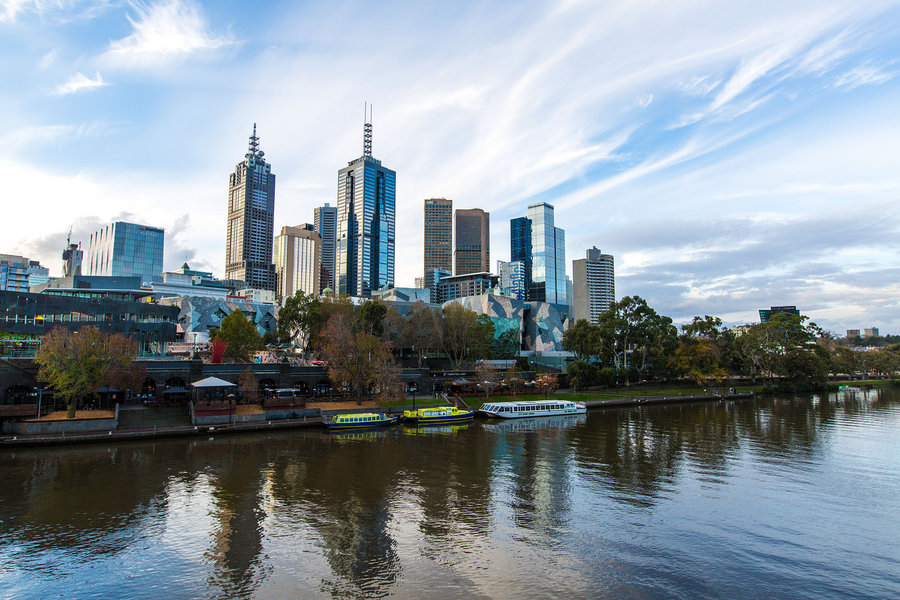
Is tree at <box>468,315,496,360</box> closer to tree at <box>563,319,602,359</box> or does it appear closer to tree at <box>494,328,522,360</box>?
tree at <box>494,328,522,360</box>

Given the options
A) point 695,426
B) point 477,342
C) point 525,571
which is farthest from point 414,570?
point 477,342

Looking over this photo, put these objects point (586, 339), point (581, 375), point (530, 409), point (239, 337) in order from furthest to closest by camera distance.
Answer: point (586, 339), point (581, 375), point (239, 337), point (530, 409)

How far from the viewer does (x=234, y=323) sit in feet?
300

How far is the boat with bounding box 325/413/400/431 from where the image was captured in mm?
59562

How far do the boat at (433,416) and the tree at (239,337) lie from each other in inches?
1432

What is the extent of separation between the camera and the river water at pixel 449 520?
21.0m

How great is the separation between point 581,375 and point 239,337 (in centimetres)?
6493

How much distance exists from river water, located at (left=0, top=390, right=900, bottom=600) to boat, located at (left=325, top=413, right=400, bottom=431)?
9591mm

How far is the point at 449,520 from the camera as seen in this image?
2800 centimetres

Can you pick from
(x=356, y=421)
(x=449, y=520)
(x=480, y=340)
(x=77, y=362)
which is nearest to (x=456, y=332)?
(x=480, y=340)

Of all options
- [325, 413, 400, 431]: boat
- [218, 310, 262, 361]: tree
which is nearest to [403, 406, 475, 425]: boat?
[325, 413, 400, 431]: boat

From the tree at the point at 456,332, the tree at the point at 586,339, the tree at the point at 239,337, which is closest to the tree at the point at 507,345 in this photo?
the tree at the point at 456,332

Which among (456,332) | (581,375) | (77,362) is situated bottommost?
(581,375)

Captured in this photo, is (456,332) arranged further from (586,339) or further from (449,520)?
(449,520)
